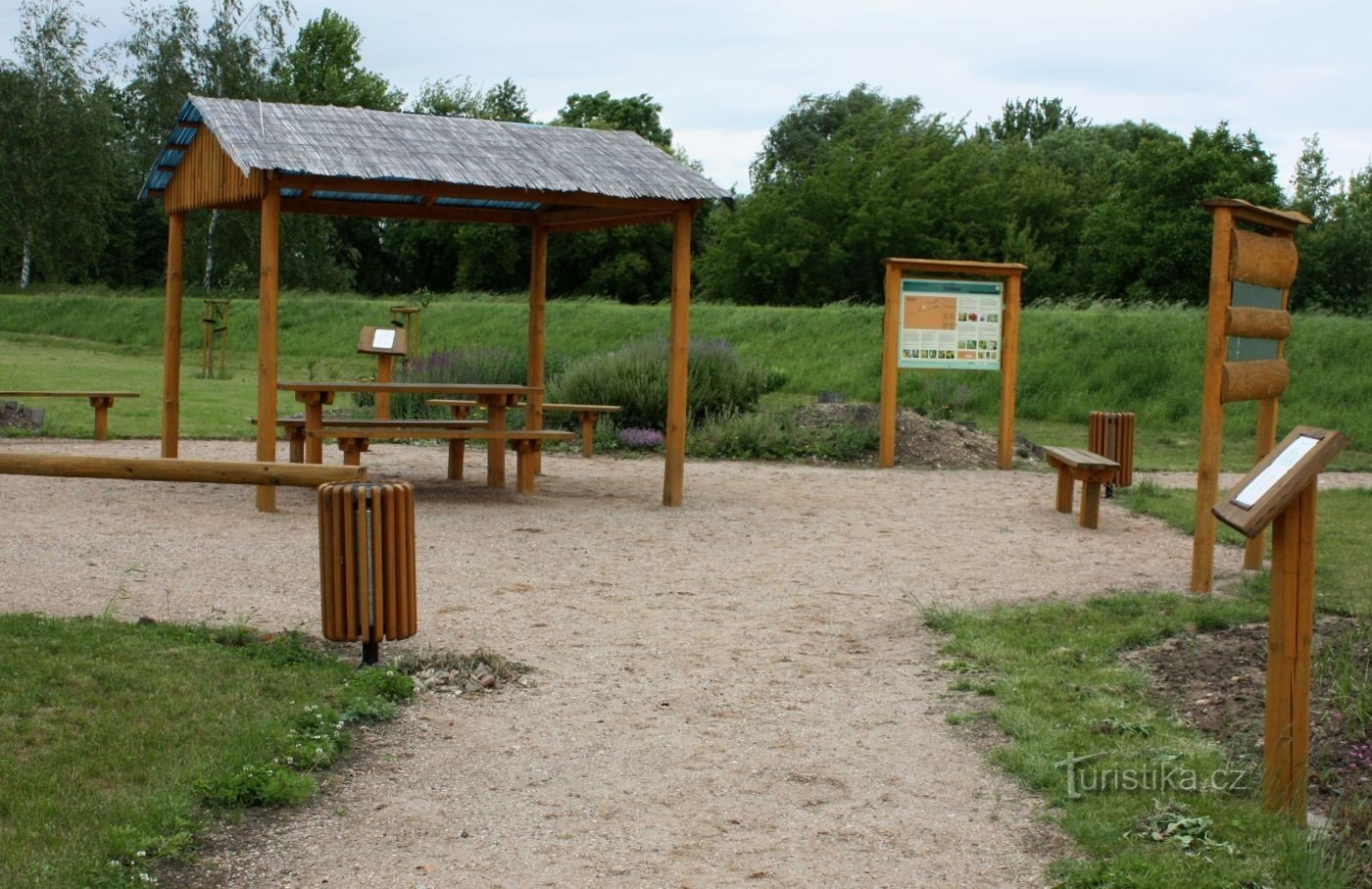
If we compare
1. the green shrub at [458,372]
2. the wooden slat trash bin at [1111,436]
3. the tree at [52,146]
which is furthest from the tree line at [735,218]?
the wooden slat trash bin at [1111,436]

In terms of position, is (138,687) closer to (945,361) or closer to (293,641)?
(293,641)

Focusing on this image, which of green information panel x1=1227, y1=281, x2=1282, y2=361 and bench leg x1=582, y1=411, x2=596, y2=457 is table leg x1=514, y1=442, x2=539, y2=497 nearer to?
bench leg x1=582, y1=411, x2=596, y2=457

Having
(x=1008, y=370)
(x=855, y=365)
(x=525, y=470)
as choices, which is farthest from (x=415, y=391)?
(x=855, y=365)

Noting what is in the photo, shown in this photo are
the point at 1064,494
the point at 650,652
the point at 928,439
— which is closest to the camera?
the point at 650,652

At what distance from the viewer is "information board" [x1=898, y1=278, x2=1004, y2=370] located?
16156 millimetres

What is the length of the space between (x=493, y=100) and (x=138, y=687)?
6746cm

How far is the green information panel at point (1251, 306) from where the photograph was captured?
8.51 metres

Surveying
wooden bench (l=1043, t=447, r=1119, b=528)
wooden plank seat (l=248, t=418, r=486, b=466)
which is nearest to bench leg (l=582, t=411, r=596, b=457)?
wooden plank seat (l=248, t=418, r=486, b=466)

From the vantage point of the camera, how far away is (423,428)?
38.1 feet

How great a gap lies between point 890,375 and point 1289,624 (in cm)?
1166

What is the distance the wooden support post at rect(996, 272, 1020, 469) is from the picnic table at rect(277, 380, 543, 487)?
5.76m

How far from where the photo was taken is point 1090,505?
1134cm

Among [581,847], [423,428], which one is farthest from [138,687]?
[423,428]

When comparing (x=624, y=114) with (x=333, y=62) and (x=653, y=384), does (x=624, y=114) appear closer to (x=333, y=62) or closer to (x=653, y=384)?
(x=333, y=62)
